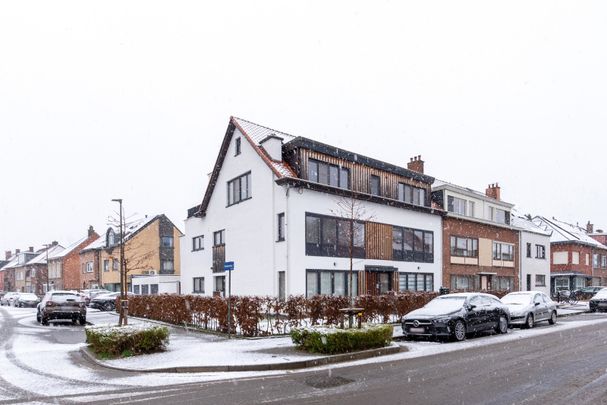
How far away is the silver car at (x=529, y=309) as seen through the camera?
2148 cm

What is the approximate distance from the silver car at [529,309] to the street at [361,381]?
663 cm

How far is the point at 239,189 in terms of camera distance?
30922 mm

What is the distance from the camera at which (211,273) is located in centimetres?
3434

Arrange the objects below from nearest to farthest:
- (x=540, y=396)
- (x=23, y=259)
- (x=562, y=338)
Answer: (x=540, y=396) → (x=562, y=338) → (x=23, y=259)

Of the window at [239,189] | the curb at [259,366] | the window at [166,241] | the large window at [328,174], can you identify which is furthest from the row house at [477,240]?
the window at [166,241]

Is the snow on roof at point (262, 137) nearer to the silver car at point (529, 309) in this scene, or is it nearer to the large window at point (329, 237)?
the large window at point (329, 237)

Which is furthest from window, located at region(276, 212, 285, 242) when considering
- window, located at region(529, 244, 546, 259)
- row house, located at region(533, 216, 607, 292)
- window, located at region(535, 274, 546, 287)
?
row house, located at region(533, 216, 607, 292)

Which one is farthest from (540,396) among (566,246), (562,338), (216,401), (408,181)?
(566,246)

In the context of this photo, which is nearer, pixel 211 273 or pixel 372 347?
pixel 372 347

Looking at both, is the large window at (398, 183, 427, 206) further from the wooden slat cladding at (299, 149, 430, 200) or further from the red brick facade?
the red brick facade

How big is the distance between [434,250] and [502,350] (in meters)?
21.4

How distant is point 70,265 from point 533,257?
55.1m

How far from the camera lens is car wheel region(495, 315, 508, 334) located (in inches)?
758

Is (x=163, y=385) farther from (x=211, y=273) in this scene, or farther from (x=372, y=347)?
(x=211, y=273)
